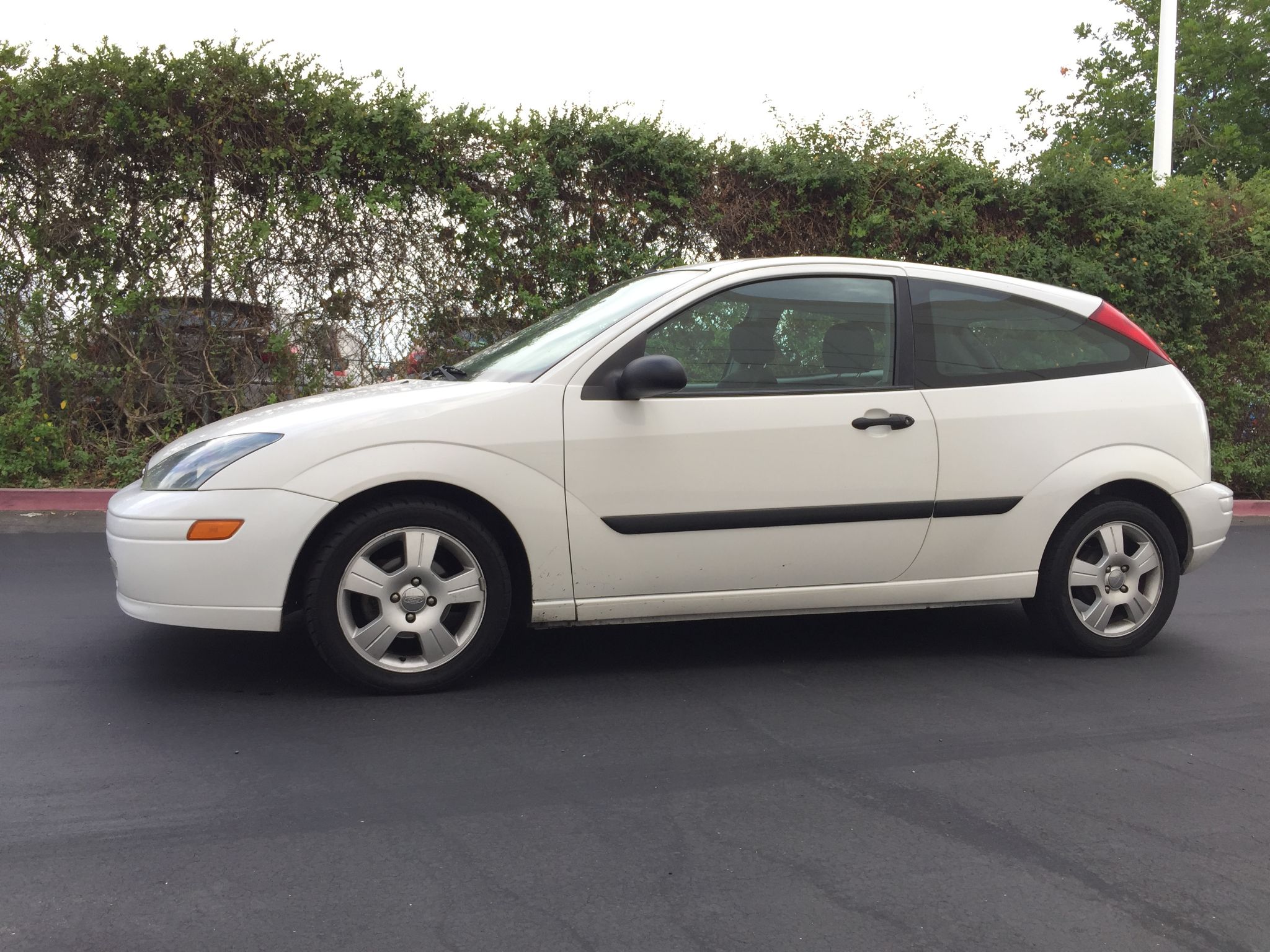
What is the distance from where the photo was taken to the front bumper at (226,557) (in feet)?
13.6

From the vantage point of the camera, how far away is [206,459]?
430 centimetres

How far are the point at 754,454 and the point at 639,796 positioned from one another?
157 centimetres

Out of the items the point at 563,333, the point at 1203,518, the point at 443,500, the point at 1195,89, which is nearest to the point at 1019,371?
the point at 1203,518

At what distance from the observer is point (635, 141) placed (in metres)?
10.0

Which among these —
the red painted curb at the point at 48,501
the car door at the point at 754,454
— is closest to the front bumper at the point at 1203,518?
the car door at the point at 754,454

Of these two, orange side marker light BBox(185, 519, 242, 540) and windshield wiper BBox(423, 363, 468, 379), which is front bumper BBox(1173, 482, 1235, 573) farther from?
orange side marker light BBox(185, 519, 242, 540)

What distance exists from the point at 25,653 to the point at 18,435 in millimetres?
4977

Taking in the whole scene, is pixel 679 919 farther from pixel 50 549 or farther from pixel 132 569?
pixel 50 549

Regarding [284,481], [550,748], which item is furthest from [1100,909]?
[284,481]

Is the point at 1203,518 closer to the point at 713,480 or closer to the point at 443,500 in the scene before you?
the point at 713,480

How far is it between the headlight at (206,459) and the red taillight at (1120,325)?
3465 mm

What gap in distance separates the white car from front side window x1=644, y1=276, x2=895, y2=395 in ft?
0.04

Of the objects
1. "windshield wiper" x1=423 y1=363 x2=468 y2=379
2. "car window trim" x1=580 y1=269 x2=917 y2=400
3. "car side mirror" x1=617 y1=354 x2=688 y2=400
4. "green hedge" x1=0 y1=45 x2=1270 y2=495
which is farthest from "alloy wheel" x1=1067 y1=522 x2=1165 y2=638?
"green hedge" x1=0 y1=45 x2=1270 y2=495

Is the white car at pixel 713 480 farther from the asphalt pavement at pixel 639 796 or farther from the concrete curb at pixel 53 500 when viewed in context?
the concrete curb at pixel 53 500
